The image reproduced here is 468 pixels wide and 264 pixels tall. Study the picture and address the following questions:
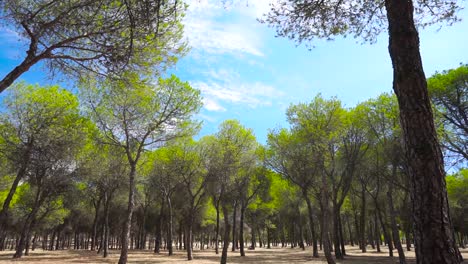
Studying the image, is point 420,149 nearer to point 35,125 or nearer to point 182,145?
point 35,125

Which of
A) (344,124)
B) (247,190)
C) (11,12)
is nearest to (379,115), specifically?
(344,124)

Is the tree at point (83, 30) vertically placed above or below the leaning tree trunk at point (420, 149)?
above

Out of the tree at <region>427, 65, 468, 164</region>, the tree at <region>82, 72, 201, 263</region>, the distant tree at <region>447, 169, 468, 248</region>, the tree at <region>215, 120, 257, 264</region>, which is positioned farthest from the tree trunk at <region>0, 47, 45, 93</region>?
the distant tree at <region>447, 169, 468, 248</region>

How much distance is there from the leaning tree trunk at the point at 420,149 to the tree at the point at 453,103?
18064 mm

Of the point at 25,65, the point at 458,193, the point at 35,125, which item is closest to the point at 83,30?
the point at 25,65

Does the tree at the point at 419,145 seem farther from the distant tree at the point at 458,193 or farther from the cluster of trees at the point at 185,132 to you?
the distant tree at the point at 458,193

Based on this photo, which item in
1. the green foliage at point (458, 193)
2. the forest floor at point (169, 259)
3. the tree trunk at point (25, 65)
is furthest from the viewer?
the green foliage at point (458, 193)

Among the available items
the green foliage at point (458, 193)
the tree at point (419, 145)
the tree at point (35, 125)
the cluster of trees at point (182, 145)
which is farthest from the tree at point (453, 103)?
the tree at point (35, 125)

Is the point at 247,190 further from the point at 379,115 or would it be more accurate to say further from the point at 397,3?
the point at 397,3

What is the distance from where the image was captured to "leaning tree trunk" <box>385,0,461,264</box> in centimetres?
409

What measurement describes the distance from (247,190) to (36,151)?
21299 mm

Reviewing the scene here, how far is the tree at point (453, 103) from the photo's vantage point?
20172mm

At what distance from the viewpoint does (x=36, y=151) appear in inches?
722

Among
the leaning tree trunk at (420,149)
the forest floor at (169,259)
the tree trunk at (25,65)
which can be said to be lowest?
the forest floor at (169,259)
